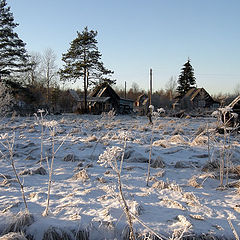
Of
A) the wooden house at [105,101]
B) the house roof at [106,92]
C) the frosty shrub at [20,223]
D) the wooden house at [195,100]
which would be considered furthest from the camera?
the wooden house at [195,100]

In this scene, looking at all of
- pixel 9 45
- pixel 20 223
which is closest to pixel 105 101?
pixel 9 45

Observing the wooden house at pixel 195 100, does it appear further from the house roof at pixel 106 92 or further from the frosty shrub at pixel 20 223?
the frosty shrub at pixel 20 223

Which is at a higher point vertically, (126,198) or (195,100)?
(195,100)

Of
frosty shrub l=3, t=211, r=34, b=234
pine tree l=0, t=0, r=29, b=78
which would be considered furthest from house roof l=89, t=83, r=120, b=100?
frosty shrub l=3, t=211, r=34, b=234

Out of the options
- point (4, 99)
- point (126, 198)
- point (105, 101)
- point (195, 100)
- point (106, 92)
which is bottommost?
point (126, 198)

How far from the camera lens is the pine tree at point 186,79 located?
45516mm

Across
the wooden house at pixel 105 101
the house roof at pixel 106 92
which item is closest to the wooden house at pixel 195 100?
the wooden house at pixel 105 101

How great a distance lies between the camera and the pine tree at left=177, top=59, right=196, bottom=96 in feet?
149

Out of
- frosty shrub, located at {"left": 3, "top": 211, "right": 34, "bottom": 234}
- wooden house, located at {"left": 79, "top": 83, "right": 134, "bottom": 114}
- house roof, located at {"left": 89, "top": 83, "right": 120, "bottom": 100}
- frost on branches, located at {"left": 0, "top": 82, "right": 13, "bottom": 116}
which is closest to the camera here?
frosty shrub, located at {"left": 3, "top": 211, "right": 34, "bottom": 234}

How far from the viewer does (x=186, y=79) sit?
152 feet

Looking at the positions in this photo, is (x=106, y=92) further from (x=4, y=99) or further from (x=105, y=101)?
(x=4, y=99)

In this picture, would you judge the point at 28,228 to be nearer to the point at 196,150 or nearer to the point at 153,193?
the point at 153,193

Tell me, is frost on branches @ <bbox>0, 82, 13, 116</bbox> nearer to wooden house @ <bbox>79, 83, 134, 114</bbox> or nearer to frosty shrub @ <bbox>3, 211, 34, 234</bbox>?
frosty shrub @ <bbox>3, 211, 34, 234</bbox>

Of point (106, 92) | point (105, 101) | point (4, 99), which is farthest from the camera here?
point (106, 92)
